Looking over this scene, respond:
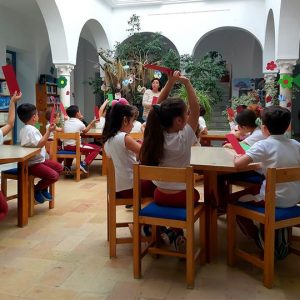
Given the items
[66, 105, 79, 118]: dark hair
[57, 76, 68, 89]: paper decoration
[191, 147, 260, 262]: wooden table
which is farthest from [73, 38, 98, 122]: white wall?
[191, 147, 260, 262]: wooden table

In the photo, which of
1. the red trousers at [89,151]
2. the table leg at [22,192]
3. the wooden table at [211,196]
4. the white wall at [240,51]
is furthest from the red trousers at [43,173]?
the white wall at [240,51]

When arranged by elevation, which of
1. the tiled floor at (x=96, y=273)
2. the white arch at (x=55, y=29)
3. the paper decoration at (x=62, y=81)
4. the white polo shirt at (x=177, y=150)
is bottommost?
the tiled floor at (x=96, y=273)

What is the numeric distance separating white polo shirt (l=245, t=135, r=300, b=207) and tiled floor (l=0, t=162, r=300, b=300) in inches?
19.3

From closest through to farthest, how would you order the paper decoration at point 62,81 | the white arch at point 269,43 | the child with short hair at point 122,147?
1. the child with short hair at point 122,147
2. the paper decoration at point 62,81
3. the white arch at point 269,43

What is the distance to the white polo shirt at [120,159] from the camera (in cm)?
258

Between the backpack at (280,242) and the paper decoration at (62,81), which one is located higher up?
the paper decoration at (62,81)

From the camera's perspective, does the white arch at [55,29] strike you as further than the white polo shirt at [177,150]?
Yes

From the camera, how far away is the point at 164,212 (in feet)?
7.09

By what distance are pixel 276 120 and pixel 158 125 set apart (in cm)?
71

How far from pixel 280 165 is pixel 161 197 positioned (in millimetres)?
733

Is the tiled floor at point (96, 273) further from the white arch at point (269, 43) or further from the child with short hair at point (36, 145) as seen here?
the white arch at point (269, 43)

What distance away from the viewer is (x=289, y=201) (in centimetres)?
221

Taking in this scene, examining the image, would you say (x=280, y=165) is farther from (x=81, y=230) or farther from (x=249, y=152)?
(x=81, y=230)

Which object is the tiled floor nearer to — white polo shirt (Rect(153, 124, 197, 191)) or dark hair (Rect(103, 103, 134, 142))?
white polo shirt (Rect(153, 124, 197, 191))
